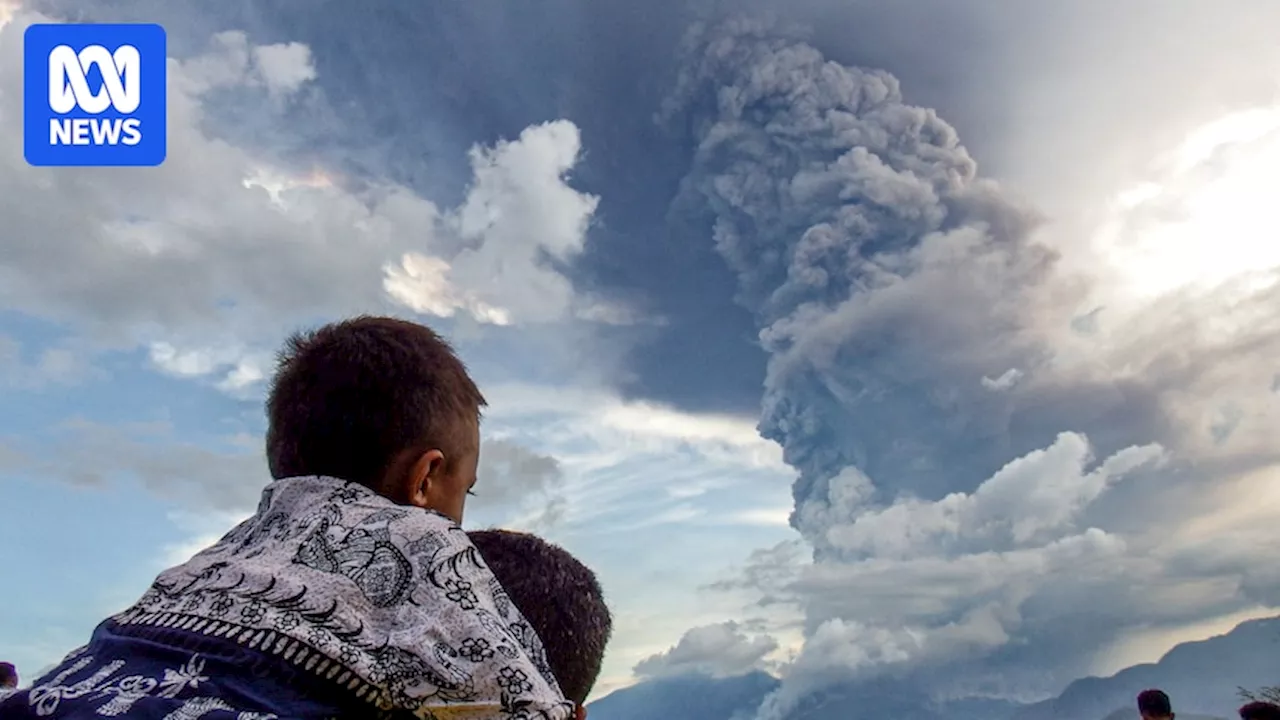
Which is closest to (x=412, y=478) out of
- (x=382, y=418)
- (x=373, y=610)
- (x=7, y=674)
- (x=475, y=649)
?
(x=382, y=418)

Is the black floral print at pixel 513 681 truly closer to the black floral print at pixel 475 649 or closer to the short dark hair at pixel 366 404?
the black floral print at pixel 475 649

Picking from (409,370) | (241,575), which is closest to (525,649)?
(241,575)

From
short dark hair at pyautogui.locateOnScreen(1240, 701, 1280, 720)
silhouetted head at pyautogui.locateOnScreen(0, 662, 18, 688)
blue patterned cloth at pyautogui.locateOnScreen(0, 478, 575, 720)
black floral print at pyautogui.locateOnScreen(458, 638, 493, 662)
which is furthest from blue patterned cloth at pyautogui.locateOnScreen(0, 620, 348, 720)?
short dark hair at pyautogui.locateOnScreen(1240, 701, 1280, 720)

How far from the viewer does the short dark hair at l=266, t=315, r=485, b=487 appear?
71.3 inches

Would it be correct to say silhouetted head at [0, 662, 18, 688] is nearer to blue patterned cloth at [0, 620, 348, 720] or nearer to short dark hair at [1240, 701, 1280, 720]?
blue patterned cloth at [0, 620, 348, 720]

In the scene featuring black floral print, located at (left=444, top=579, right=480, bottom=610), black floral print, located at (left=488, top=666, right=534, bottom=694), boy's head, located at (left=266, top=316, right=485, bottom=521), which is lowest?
black floral print, located at (left=488, top=666, right=534, bottom=694)

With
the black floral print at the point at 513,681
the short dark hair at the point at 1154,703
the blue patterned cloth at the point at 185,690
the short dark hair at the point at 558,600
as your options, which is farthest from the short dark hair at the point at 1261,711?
the blue patterned cloth at the point at 185,690

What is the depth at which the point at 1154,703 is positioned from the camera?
779cm

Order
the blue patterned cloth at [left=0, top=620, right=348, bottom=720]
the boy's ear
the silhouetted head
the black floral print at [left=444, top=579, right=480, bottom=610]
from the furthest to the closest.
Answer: the silhouetted head
the boy's ear
the black floral print at [left=444, top=579, right=480, bottom=610]
the blue patterned cloth at [left=0, top=620, right=348, bottom=720]

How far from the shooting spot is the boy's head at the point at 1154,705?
770 cm

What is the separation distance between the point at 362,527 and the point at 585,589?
1.69ft

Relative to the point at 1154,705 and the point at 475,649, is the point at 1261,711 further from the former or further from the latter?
the point at 475,649

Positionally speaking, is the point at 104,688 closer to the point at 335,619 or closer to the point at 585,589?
the point at 335,619

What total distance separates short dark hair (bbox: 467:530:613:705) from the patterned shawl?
274 mm
